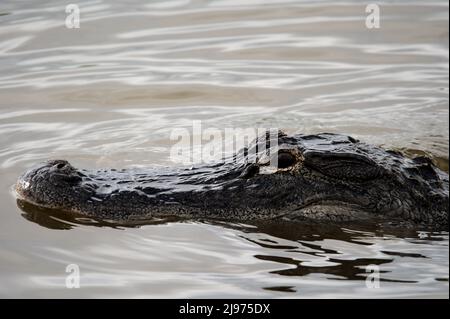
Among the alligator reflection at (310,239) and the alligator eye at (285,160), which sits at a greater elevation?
the alligator eye at (285,160)

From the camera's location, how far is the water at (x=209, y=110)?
667 centimetres

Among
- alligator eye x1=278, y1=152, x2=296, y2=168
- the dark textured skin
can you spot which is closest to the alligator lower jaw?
the dark textured skin

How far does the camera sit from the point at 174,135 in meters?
10.2

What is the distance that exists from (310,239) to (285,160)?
70 cm

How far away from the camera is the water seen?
21.9ft

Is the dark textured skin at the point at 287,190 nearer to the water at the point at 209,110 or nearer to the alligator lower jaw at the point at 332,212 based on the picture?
the alligator lower jaw at the point at 332,212

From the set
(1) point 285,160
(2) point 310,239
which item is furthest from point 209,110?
(2) point 310,239

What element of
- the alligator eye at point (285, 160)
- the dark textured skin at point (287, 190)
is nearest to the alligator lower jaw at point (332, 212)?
the dark textured skin at point (287, 190)

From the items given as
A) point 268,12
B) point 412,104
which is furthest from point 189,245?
point 268,12

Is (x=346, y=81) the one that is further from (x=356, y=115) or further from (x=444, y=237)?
(x=444, y=237)

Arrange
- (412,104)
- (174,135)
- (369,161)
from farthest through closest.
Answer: (412,104)
(174,135)
(369,161)

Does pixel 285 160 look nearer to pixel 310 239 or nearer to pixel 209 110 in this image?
pixel 310 239

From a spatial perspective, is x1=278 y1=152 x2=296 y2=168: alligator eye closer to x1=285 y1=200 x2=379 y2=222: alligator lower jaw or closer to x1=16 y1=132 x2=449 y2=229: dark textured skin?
x1=16 y1=132 x2=449 y2=229: dark textured skin

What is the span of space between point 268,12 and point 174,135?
5463mm
